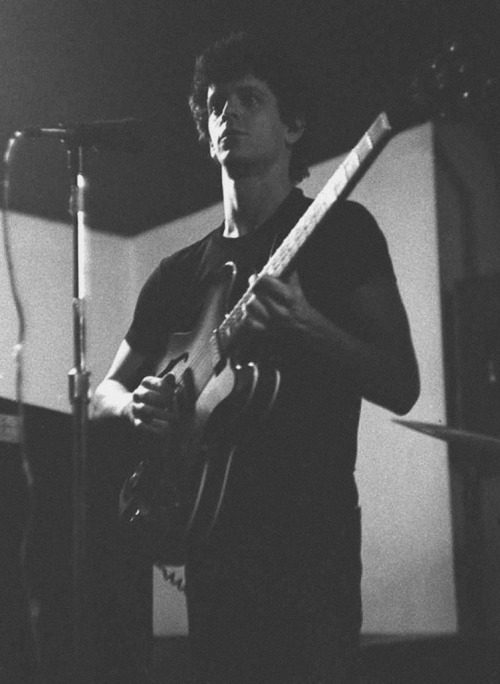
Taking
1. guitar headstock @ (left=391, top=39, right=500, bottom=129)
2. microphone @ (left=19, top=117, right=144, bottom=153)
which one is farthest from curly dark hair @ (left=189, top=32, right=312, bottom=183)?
guitar headstock @ (left=391, top=39, right=500, bottom=129)

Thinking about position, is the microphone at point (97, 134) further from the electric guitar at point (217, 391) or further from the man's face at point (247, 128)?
the electric guitar at point (217, 391)

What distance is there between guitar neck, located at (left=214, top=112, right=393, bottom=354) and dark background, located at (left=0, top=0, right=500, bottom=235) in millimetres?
1233

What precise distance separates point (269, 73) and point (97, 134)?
396 mm

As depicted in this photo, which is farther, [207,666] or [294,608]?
[207,666]

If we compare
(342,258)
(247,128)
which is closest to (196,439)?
(342,258)

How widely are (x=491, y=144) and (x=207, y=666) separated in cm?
242

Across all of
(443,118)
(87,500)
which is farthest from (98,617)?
(443,118)

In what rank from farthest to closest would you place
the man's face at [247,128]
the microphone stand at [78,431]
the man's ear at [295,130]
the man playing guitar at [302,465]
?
the man's ear at [295,130] → the man's face at [247,128] → the microphone stand at [78,431] → the man playing guitar at [302,465]

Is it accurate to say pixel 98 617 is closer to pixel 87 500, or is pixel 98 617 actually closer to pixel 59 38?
pixel 87 500

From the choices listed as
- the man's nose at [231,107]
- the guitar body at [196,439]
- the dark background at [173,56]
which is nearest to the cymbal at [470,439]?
the guitar body at [196,439]

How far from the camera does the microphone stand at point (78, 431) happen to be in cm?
166

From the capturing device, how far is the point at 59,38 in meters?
3.11

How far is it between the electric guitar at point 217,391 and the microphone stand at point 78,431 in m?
0.12

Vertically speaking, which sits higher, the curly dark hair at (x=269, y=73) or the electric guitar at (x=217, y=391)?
the curly dark hair at (x=269, y=73)
